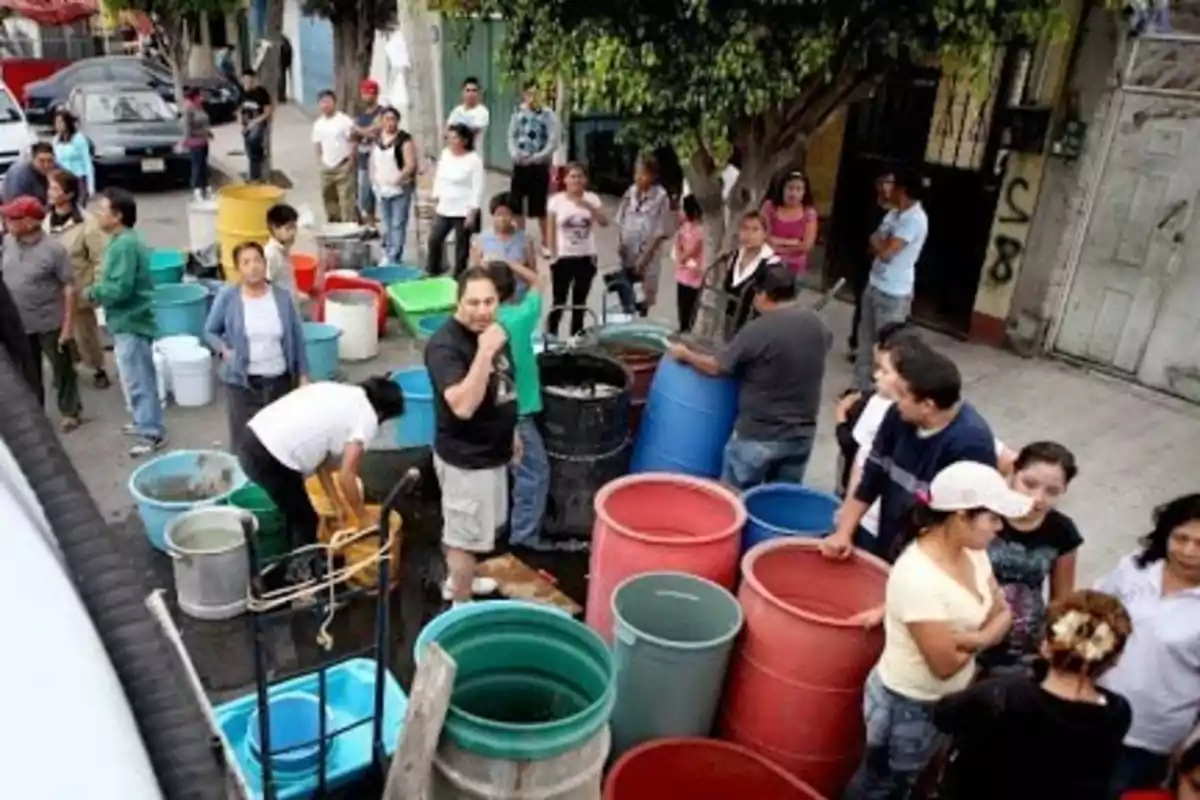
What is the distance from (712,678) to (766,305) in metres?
1.96

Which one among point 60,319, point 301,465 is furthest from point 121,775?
point 60,319

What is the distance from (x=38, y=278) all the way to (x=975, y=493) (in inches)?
217

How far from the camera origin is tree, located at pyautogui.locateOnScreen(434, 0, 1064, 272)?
4.77 metres

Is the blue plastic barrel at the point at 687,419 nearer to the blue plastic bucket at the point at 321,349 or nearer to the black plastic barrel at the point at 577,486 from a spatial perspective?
the black plastic barrel at the point at 577,486

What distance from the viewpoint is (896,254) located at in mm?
6766

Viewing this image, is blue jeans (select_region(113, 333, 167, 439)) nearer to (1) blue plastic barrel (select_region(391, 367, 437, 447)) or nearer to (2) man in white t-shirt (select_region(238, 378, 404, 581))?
(1) blue plastic barrel (select_region(391, 367, 437, 447))

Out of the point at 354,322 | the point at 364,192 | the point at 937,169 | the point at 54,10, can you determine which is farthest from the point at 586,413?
the point at 54,10

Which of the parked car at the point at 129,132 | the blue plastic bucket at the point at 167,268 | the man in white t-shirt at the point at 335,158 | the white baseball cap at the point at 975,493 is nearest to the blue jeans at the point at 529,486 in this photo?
the white baseball cap at the point at 975,493

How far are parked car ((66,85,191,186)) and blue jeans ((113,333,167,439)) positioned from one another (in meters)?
8.95

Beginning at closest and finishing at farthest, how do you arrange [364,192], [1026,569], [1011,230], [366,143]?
[1026,569]
[1011,230]
[366,143]
[364,192]

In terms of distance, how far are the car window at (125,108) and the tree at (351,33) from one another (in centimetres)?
389

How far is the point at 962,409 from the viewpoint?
3.59 meters

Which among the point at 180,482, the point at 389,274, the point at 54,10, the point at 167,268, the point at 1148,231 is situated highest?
the point at 54,10

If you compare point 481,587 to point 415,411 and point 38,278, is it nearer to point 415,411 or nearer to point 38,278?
point 415,411
